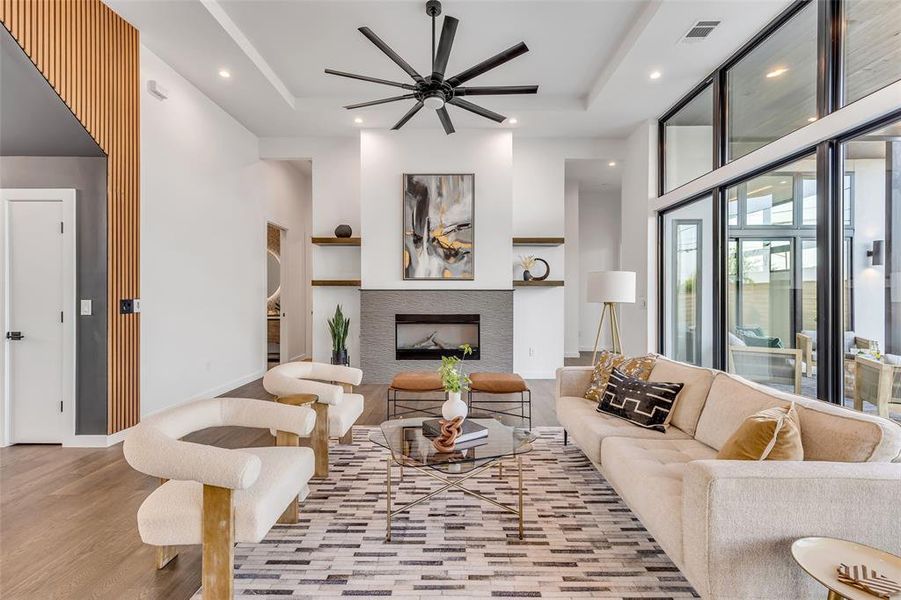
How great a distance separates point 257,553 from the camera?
1971 millimetres

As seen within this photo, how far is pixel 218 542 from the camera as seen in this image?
1519 mm

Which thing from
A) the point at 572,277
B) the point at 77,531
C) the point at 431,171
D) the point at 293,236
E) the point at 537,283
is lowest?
the point at 77,531

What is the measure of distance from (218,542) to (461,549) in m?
1.07

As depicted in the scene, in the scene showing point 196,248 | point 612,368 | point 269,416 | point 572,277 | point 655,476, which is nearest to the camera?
point 655,476

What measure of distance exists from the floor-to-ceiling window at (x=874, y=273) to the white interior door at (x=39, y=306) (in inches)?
224

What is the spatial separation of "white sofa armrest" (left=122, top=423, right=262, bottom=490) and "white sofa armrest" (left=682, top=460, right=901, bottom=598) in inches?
62.8

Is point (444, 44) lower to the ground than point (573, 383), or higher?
higher

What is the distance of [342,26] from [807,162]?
155 inches

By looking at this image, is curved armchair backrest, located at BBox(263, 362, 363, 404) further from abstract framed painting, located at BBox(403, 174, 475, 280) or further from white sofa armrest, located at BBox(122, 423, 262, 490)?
abstract framed painting, located at BBox(403, 174, 475, 280)

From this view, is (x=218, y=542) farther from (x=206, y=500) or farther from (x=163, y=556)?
(x=163, y=556)

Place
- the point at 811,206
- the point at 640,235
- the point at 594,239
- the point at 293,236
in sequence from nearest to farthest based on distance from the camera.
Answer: the point at 811,206, the point at 640,235, the point at 293,236, the point at 594,239

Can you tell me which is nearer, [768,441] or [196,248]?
[768,441]

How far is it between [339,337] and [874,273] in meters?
5.35

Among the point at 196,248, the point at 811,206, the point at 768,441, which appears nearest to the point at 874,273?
the point at 811,206
